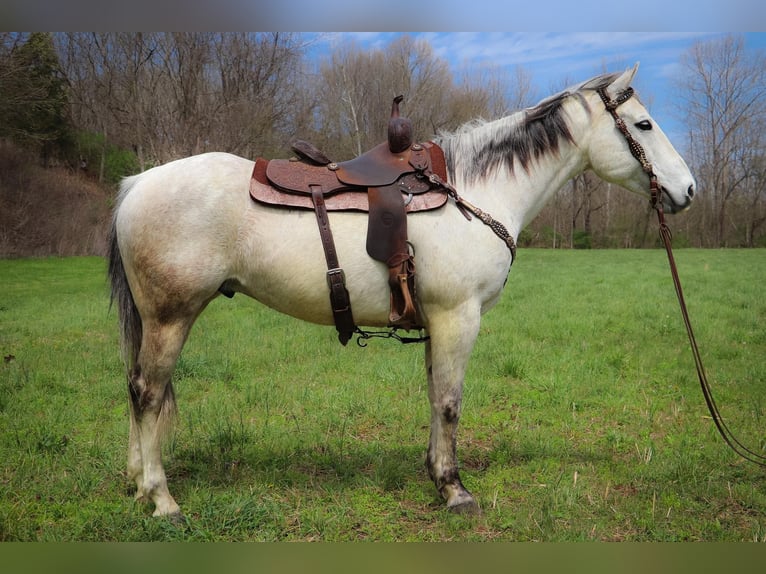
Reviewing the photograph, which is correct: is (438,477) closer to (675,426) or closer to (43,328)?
(675,426)

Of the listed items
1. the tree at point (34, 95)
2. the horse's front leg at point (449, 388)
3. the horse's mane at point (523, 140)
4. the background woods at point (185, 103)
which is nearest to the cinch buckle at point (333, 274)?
the horse's front leg at point (449, 388)

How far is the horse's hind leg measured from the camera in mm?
2166

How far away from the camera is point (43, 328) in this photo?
491 centimetres

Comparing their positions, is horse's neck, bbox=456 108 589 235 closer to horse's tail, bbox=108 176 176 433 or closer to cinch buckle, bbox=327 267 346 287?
cinch buckle, bbox=327 267 346 287

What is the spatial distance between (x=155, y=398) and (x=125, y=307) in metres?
0.44

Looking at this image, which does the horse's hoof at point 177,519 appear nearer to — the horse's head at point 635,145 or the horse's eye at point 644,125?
the horse's head at point 635,145

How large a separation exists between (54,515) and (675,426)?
133 inches

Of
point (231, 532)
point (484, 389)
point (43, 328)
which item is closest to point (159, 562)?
point (231, 532)

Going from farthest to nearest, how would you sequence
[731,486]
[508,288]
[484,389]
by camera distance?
[508,288] < [484,389] < [731,486]

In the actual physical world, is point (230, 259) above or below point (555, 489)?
above

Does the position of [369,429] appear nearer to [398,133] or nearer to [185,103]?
[398,133]

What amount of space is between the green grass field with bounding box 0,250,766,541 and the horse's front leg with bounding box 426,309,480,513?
0.12 meters

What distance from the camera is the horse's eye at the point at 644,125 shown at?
7.67 feet

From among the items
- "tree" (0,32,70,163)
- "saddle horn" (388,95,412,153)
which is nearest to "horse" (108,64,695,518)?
"saddle horn" (388,95,412,153)
